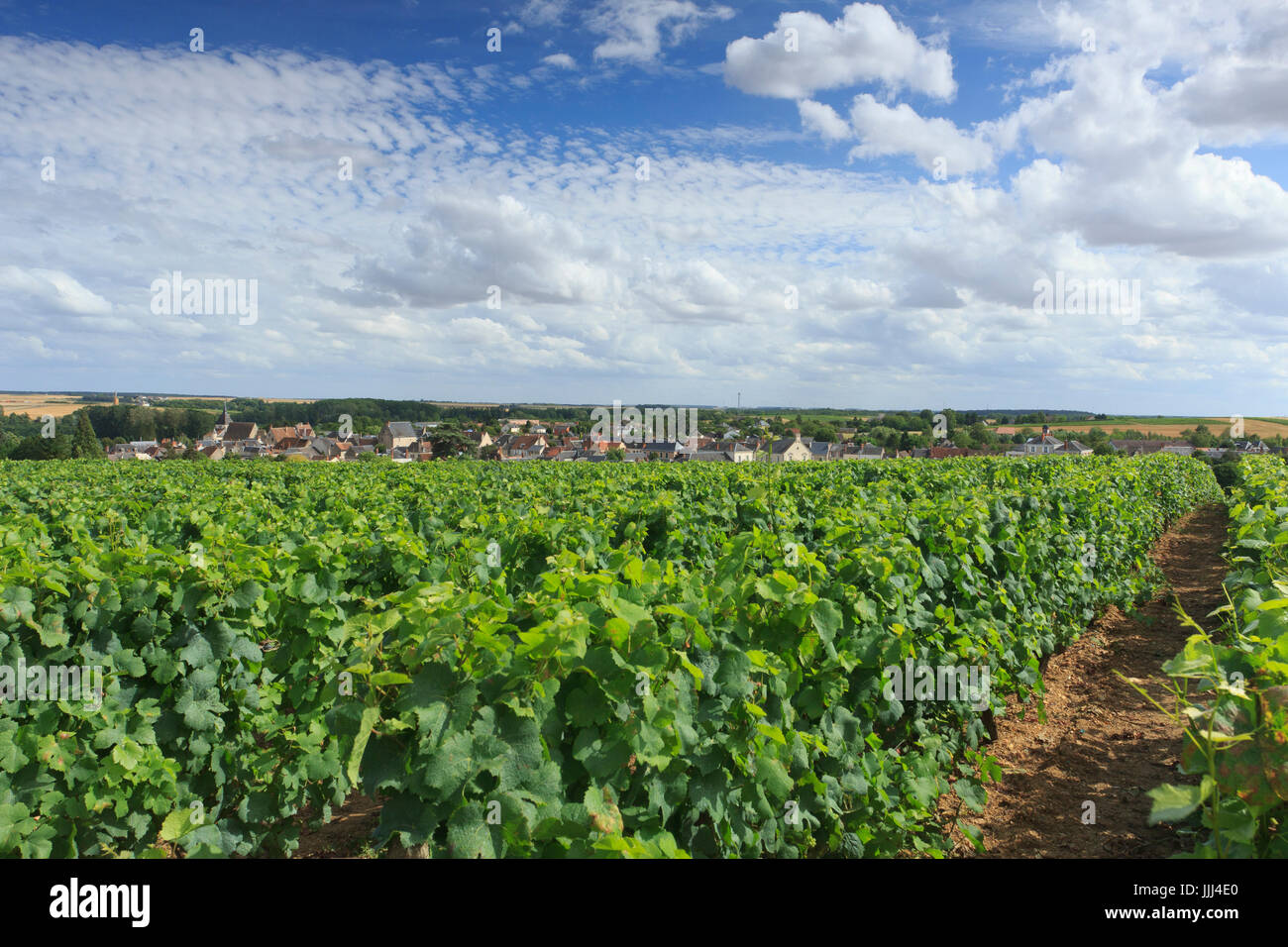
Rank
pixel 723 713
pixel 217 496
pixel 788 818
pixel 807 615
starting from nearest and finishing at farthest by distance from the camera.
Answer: pixel 723 713 → pixel 788 818 → pixel 807 615 → pixel 217 496

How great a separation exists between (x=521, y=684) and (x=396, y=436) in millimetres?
93111

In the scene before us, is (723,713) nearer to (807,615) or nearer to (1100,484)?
(807,615)

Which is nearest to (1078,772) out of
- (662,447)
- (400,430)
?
(400,430)

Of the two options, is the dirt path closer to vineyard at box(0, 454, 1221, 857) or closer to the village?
vineyard at box(0, 454, 1221, 857)

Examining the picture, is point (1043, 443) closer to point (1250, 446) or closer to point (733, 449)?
point (1250, 446)

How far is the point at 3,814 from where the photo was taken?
3.27 m

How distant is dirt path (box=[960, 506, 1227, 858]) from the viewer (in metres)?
4.30

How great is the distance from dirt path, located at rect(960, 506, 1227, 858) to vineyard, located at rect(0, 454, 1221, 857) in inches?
12.2

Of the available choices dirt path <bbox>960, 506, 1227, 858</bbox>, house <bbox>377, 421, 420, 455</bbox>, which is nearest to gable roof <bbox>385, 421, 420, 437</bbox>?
house <bbox>377, 421, 420, 455</bbox>

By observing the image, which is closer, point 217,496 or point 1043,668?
point 1043,668

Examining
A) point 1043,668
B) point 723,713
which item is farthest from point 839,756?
point 1043,668

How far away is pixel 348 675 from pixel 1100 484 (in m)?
12.8
